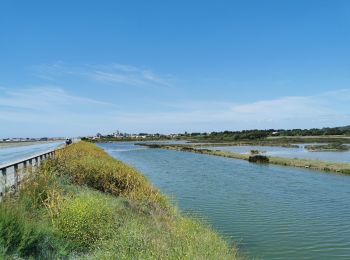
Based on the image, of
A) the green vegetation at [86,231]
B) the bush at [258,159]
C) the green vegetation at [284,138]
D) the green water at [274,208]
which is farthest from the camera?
the green vegetation at [284,138]

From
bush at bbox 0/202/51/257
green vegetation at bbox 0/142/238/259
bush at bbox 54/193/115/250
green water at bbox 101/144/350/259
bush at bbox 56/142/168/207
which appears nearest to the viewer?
bush at bbox 0/202/51/257

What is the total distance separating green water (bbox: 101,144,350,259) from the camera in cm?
1608

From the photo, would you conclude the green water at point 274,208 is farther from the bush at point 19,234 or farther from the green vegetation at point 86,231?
the bush at point 19,234

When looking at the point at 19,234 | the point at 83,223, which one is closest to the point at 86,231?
the point at 83,223

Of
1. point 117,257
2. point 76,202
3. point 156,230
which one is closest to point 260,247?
point 156,230

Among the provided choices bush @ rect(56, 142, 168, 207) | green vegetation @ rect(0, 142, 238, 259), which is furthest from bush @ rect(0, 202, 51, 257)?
bush @ rect(56, 142, 168, 207)

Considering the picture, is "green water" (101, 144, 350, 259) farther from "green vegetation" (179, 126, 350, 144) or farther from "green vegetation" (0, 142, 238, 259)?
"green vegetation" (179, 126, 350, 144)

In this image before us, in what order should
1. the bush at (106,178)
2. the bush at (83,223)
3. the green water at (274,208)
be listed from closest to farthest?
the bush at (83,223), the green water at (274,208), the bush at (106,178)

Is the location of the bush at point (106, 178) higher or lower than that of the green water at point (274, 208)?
higher

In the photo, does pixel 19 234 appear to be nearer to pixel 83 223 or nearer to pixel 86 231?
pixel 83 223

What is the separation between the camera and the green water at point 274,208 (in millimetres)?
16078

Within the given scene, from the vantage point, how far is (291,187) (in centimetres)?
3216

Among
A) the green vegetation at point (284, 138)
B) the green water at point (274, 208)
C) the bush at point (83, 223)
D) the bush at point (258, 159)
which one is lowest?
the green water at point (274, 208)

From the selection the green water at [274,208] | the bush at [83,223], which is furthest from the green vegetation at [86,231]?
the green water at [274,208]
